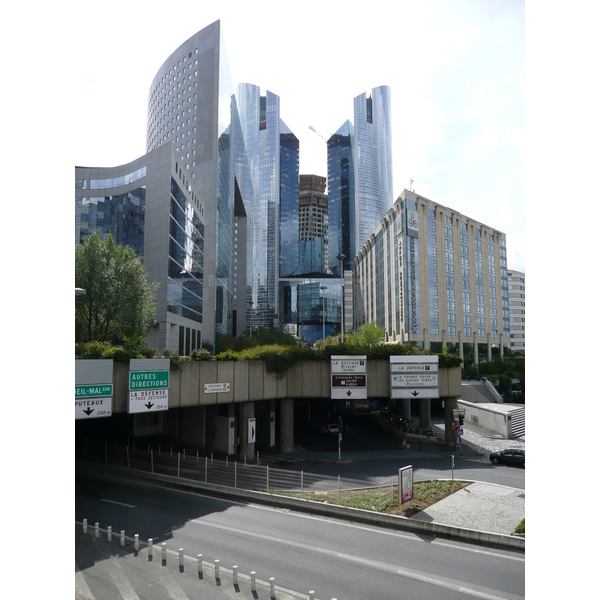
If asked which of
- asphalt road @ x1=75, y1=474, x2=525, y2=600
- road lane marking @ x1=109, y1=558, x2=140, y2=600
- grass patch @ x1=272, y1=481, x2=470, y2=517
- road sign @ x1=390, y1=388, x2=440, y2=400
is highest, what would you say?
road sign @ x1=390, y1=388, x2=440, y2=400

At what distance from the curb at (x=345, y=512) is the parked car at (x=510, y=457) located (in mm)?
12811

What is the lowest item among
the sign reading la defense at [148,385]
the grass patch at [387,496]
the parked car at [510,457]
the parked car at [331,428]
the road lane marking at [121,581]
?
the parked car at [331,428]

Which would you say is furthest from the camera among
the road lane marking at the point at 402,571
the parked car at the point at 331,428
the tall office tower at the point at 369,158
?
the tall office tower at the point at 369,158

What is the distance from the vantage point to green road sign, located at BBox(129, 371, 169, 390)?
63.4 ft

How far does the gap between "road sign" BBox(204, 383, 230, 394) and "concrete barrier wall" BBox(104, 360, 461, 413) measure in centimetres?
15

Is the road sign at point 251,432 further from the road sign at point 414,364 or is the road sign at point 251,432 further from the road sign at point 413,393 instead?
the road sign at point 414,364

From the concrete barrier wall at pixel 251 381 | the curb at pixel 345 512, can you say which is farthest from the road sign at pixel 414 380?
the curb at pixel 345 512

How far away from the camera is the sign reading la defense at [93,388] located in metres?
A: 17.1

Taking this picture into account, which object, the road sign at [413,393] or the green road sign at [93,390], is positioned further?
the road sign at [413,393]

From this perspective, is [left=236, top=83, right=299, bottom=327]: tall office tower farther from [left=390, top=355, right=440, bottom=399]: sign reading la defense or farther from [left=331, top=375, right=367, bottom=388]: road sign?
[left=331, top=375, right=367, bottom=388]: road sign

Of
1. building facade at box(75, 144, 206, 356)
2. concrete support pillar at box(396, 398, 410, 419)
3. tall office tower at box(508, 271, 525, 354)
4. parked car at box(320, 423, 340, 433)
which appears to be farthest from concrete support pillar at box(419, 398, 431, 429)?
tall office tower at box(508, 271, 525, 354)

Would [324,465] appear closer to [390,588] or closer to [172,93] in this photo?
[390,588]

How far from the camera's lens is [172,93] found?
8294 centimetres

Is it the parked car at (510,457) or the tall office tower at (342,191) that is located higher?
the tall office tower at (342,191)
